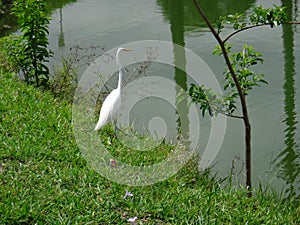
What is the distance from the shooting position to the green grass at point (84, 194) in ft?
8.79

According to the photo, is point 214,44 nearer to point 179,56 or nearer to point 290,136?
point 179,56

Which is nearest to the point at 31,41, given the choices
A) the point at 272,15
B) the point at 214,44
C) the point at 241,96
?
the point at 241,96

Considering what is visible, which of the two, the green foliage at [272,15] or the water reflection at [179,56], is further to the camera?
the water reflection at [179,56]

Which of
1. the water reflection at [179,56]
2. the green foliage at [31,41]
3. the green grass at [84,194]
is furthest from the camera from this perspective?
the water reflection at [179,56]

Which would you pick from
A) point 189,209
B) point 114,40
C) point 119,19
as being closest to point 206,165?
point 189,209

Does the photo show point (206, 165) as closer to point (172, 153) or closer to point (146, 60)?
point (172, 153)

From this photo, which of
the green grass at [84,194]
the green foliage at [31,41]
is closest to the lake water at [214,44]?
the green grass at [84,194]

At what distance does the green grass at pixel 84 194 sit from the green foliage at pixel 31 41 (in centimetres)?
144

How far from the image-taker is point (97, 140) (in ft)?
12.4

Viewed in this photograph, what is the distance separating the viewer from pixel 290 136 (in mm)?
4863

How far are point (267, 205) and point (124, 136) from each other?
1379 millimetres

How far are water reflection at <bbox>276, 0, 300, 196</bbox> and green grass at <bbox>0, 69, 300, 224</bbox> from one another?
0.58m

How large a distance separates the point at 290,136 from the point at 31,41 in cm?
279

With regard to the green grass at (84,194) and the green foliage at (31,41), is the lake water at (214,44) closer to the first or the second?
the green grass at (84,194)
